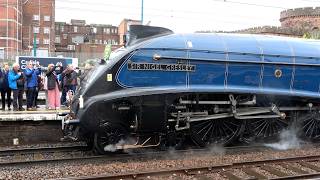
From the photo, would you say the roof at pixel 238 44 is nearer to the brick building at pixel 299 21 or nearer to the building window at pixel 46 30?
the brick building at pixel 299 21

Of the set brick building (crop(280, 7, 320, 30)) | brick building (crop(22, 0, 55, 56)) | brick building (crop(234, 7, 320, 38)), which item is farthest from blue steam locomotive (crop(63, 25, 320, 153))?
brick building (crop(22, 0, 55, 56))

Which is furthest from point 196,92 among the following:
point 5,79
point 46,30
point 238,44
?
point 46,30

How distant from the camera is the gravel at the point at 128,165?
866cm

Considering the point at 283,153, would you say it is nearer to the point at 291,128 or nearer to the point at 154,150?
the point at 291,128

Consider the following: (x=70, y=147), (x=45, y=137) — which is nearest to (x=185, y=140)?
(x=70, y=147)

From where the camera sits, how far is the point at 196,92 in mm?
10172

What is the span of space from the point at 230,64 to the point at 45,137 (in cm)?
567

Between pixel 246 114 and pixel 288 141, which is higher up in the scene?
pixel 246 114

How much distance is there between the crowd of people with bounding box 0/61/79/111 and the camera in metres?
13.9

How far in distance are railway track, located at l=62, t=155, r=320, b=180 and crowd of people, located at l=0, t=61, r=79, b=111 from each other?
19.7 ft

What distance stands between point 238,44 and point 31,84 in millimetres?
Answer: 6967

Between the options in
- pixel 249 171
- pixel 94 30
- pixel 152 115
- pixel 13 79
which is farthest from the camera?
pixel 94 30

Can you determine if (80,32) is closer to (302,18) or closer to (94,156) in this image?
(302,18)

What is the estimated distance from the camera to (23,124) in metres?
12.3
